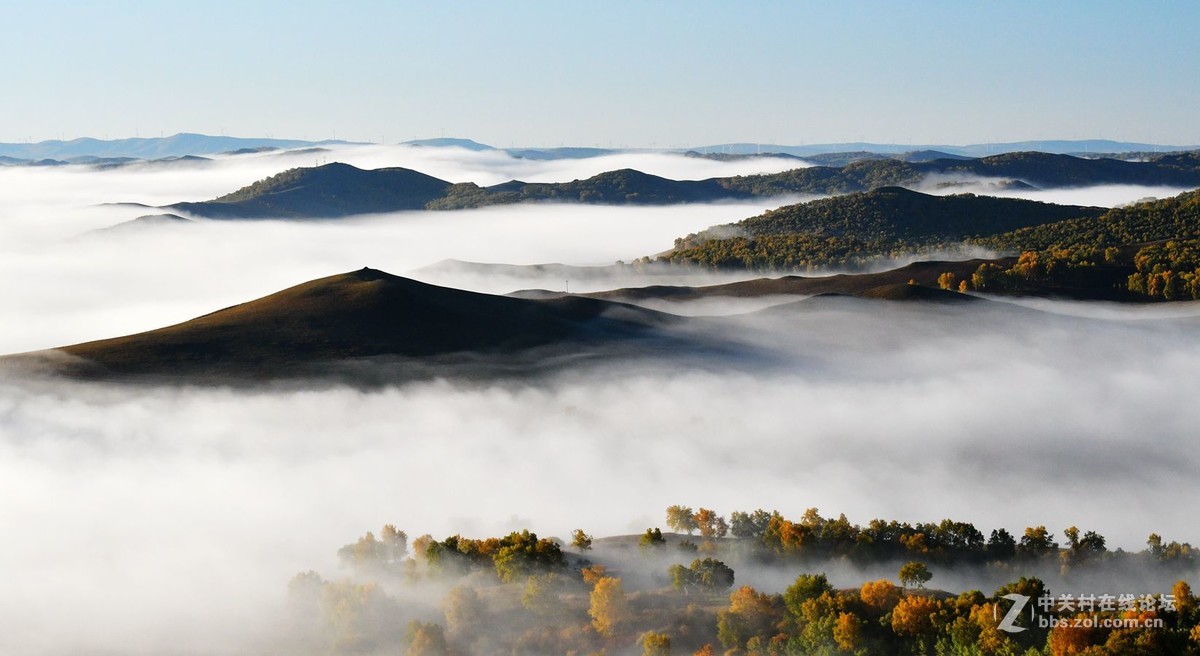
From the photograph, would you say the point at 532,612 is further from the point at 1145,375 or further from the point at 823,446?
the point at 1145,375

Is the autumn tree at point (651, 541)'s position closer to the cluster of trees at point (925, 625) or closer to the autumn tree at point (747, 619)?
the cluster of trees at point (925, 625)

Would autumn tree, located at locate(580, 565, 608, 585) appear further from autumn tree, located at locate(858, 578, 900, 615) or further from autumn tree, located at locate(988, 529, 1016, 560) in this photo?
autumn tree, located at locate(988, 529, 1016, 560)

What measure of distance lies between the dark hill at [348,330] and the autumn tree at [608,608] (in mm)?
75632

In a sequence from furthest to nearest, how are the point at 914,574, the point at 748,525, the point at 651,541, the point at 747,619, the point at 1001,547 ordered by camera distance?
the point at 748,525, the point at 1001,547, the point at 651,541, the point at 914,574, the point at 747,619

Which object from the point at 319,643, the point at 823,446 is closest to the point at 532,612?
the point at 319,643

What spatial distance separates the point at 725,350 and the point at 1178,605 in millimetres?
109084

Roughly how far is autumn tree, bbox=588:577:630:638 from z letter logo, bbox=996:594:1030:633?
24.9 m

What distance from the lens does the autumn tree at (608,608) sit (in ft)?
254

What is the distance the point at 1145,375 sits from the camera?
557 ft

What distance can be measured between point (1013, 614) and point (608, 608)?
1054 inches

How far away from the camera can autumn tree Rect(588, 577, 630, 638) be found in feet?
254

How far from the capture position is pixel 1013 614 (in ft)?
232

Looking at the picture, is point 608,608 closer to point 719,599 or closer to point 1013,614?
point 719,599

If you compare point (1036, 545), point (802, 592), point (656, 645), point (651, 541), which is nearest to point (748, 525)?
point (651, 541)
